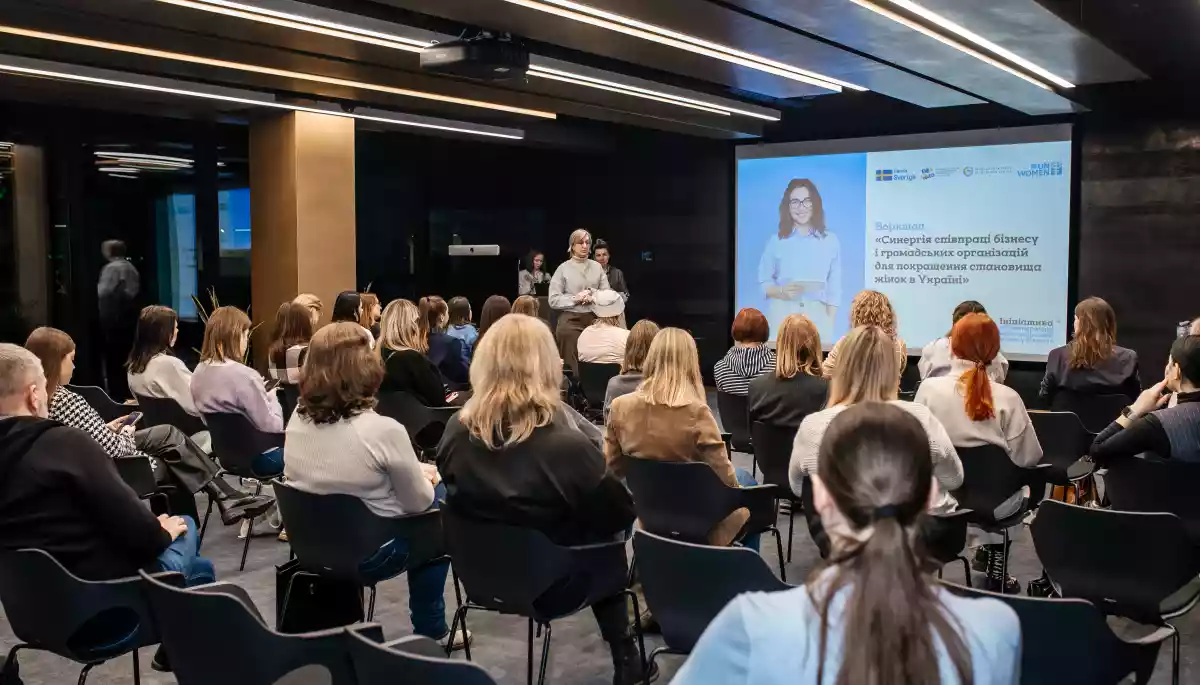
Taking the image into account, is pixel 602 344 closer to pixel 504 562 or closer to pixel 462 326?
pixel 462 326

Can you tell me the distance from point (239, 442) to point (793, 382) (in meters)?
2.74

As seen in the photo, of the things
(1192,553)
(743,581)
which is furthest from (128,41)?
(1192,553)

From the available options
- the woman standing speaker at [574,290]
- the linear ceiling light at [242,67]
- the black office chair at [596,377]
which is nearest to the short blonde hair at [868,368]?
the black office chair at [596,377]

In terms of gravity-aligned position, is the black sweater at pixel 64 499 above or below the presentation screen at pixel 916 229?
below

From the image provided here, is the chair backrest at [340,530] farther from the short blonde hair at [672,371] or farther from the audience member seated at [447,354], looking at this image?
the audience member seated at [447,354]

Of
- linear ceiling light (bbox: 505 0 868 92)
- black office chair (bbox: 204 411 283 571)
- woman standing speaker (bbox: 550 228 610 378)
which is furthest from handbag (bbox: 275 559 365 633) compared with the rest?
woman standing speaker (bbox: 550 228 610 378)

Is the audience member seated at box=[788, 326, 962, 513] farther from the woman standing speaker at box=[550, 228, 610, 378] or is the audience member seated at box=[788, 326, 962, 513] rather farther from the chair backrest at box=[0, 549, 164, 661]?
the woman standing speaker at box=[550, 228, 610, 378]

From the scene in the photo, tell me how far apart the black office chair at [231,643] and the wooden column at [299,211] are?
771 cm

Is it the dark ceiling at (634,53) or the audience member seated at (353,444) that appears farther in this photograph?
the dark ceiling at (634,53)

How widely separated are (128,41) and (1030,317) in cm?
803

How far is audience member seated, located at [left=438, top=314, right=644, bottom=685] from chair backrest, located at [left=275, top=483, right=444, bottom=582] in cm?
31

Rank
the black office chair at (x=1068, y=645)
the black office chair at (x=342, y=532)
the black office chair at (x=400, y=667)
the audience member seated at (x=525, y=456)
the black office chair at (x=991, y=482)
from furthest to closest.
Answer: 1. the black office chair at (x=991, y=482)
2. the black office chair at (x=342, y=532)
3. the audience member seated at (x=525, y=456)
4. the black office chair at (x=1068, y=645)
5. the black office chair at (x=400, y=667)

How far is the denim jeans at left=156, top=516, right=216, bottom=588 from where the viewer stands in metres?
3.22

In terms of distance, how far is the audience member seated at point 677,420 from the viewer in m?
3.96
